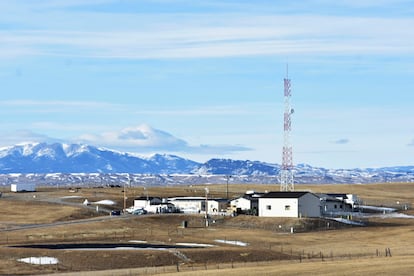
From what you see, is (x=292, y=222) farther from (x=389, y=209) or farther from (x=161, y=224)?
(x=389, y=209)

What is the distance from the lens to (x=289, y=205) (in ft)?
475

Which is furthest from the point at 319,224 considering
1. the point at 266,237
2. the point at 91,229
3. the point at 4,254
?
the point at 4,254

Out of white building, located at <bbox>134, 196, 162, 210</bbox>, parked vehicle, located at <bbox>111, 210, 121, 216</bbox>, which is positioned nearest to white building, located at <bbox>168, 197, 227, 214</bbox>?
white building, located at <bbox>134, 196, 162, 210</bbox>

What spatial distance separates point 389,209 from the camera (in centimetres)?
16988

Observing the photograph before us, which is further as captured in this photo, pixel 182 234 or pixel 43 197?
pixel 43 197

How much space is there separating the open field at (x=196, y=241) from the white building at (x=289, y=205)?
6102mm

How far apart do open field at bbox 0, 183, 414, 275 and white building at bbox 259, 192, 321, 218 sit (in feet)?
20.0

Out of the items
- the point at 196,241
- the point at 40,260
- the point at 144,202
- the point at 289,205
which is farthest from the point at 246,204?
the point at 40,260

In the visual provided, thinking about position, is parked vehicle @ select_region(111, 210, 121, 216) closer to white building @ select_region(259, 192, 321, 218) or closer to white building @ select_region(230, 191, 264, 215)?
white building @ select_region(230, 191, 264, 215)

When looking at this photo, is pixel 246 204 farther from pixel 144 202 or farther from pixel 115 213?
pixel 115 213

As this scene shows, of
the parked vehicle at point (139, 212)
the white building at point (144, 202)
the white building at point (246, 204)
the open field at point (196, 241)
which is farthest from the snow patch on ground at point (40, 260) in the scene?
the white building at point (144, 202)

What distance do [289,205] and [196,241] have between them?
38.1 m

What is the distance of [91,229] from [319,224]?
1314 inches

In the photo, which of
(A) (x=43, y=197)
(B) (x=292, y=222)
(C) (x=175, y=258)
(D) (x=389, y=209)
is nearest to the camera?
(C) (x=175, y=258)
